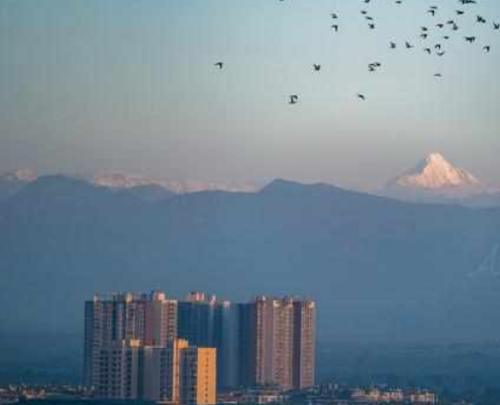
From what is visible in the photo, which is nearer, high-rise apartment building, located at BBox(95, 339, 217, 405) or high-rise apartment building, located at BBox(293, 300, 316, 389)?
high-rise apartment building, located at BBox(95, 339, 217, 405)

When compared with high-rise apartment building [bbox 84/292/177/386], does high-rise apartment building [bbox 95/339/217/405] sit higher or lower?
lower

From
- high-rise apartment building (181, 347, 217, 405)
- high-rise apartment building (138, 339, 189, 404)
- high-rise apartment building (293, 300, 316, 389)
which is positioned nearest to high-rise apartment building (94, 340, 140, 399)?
high-rise apartment building (138, 339, 189, 404)

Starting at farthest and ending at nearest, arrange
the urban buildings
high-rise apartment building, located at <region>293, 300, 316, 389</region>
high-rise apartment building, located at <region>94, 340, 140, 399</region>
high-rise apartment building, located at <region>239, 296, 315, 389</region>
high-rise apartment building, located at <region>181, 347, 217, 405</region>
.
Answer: high-rise apartment building, located at <region>293, 300, 316, 389</region>
high-rise apartment building, located at <region>239, 296, 315, 389</region>
the urban buildings
high-rise apartment building, located at <region>94, 340, 140, 399</region>
high-rise apartment building, located at <region>181, 347, 217, 405</region>

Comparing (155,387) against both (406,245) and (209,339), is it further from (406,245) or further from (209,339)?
(406,245)

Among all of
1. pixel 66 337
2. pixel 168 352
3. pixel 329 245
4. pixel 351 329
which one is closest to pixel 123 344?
pixel 168 352

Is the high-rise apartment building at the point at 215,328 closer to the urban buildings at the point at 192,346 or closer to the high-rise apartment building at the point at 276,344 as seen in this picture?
the urban buildings at the point at 192,346

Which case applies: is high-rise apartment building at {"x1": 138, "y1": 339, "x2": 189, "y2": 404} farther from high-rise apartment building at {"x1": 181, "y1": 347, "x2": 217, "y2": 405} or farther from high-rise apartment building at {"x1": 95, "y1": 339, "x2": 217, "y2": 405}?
high-rise apartment building at {"x1": 181, "y1": 347, "x2": 217, "y2": 405}

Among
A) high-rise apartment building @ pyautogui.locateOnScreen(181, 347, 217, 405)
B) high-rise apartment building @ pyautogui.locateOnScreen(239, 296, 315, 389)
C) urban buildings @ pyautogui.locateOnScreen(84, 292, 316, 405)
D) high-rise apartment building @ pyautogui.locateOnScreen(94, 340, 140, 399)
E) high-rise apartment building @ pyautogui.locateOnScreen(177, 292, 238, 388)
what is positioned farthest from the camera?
high-rise apartment building @ pyautogui.locateOnScreen(239, 296, 315, 389)
